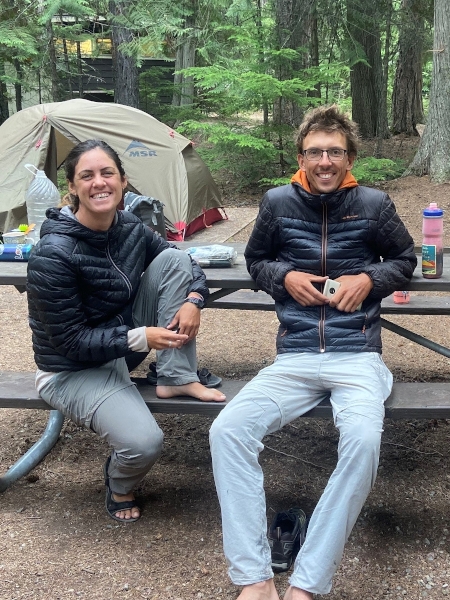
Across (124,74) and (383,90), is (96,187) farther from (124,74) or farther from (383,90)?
(124,74)

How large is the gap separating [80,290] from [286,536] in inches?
47.6

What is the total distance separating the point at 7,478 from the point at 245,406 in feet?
4.27

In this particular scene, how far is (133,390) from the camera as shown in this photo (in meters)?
2.70

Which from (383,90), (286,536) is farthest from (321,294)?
(383,90)

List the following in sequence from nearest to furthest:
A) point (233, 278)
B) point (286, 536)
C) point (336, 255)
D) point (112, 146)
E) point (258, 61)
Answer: point (286, 536), point (336, 255), point (233, 278), point (112, 146), point (258, 61)

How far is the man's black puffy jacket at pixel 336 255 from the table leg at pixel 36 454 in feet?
4.36

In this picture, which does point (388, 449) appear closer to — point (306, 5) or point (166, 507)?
point (166, 507)

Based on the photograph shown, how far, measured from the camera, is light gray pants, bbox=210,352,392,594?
2.10 metres

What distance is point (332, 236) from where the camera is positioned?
2684 millimetres

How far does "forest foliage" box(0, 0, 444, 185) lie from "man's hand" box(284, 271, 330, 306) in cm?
623

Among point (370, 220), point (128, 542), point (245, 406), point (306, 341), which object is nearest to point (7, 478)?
point (128, 542)

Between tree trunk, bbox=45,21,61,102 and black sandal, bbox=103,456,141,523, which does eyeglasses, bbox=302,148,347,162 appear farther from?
tree trunk, bbox=45,21,61,102

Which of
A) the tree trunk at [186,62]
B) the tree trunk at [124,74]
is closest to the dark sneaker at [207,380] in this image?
the tree trunk at [124,74]

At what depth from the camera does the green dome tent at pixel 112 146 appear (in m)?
7.75
